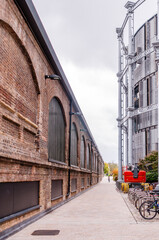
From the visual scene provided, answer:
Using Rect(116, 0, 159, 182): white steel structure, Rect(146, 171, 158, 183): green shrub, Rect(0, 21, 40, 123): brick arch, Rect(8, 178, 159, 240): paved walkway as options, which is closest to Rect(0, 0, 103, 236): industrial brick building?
Rect(0, 21, 40, 123): brick arch

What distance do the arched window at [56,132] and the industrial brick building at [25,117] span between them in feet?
0.16

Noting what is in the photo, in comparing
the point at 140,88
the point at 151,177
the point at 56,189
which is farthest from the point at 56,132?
the point at 140,88

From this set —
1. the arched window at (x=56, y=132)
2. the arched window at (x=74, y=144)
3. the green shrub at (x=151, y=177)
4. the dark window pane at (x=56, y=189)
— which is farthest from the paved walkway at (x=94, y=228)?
the green shrub at (x=151, y=177)

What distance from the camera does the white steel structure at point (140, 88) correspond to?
4728cm

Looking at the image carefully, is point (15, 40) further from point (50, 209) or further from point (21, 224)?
point (50, 209)

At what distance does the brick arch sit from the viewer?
30.5ft

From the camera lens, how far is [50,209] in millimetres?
15531

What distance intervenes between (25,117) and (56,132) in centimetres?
660

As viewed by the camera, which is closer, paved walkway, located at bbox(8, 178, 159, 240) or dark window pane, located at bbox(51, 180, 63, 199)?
paved walkway, located at bbox(8, 178, 159, 240)

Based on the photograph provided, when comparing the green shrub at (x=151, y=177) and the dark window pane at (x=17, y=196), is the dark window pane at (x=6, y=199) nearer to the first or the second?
the dark window pane at (x=17, y=196)

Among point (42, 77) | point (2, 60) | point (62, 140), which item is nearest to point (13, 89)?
point (2, 60)

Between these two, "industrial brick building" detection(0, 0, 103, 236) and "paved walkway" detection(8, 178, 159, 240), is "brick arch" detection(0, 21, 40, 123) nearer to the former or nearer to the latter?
"industrial brick building" detection(0, 0, 103, 236)

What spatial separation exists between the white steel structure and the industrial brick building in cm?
3108

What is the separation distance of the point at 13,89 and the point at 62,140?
10.2m
